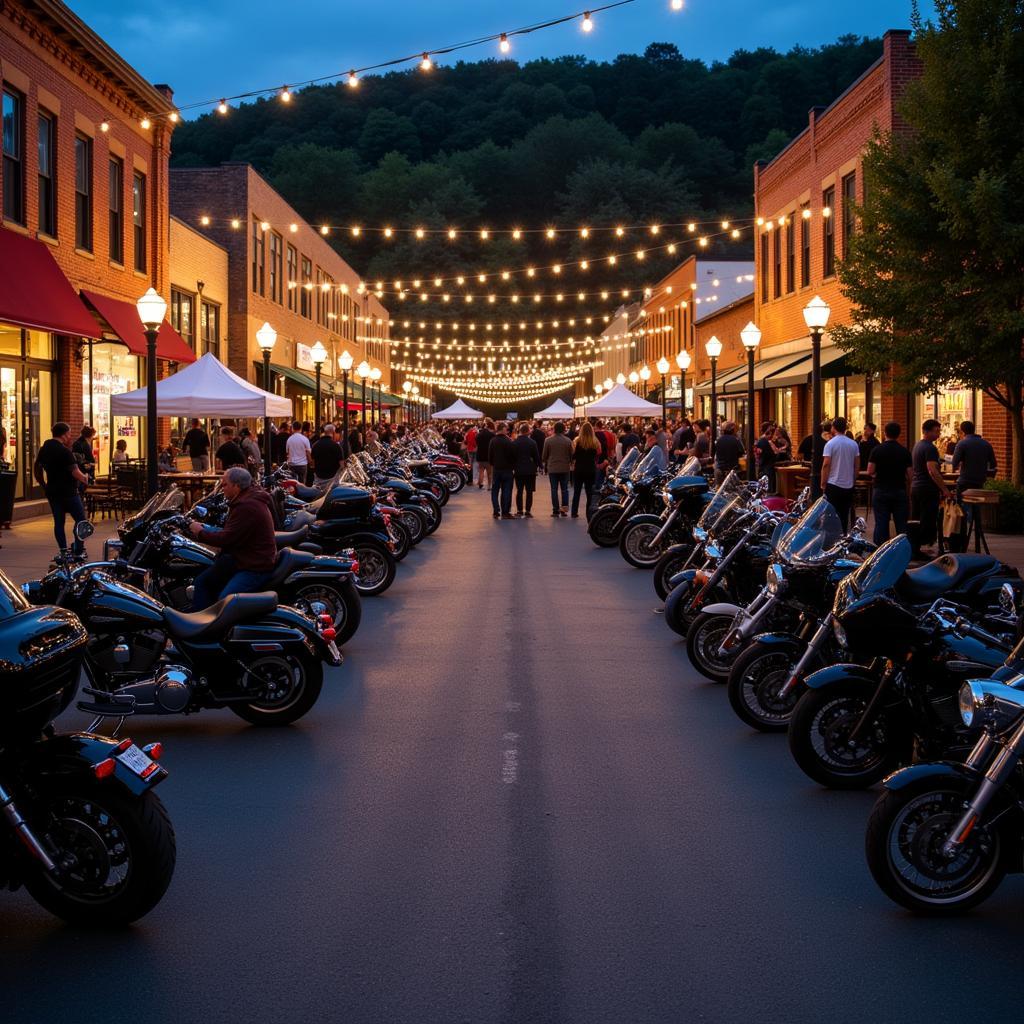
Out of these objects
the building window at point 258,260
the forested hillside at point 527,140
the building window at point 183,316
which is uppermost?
the forested hillside at point 527,140

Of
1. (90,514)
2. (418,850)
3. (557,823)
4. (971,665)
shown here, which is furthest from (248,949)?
(90,514)

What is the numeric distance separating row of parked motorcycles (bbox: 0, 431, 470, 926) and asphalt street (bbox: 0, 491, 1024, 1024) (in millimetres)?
250

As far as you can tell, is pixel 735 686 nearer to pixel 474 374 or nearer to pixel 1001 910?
pixel 1001 910

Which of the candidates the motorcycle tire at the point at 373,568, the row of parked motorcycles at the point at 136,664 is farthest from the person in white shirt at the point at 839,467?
Answer: the motorcycle tire at the point at 373,568

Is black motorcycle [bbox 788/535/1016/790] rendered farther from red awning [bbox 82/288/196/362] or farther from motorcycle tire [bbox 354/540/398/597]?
red awning [bbox 82/288/196/362]

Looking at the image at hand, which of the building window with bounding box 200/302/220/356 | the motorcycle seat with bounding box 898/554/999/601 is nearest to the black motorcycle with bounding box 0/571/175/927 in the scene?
the motorcycle seat with bounding box 898/554/999/601

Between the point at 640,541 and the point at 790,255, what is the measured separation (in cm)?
2121

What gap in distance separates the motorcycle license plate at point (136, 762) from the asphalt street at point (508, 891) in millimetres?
623

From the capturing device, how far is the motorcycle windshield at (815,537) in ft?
29.2

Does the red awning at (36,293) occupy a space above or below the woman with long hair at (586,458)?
above

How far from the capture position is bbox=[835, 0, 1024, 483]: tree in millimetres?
20375

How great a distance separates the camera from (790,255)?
3806 cm

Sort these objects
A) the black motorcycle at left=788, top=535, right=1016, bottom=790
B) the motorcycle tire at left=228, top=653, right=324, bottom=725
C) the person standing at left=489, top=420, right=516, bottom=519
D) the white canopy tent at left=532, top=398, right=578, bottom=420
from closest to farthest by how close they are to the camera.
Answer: the black motorcycle at left=788, top=535, right=1016, bottom=790 < the motorcycle tire at left=228, top=653, right=324, bottom=725 < the person standing at left=489, top=420, right=516, bottom=519 < the white canopy tent at left=532, top=398, right=578, bottom=420

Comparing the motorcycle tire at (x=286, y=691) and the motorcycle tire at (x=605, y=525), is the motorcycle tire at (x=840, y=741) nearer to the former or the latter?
the motorcycle tire at (x=286, y=691)
